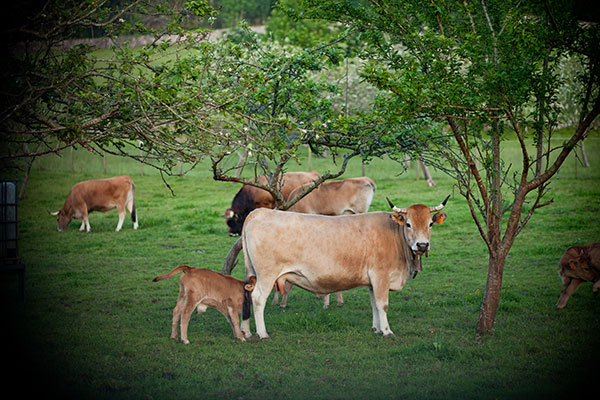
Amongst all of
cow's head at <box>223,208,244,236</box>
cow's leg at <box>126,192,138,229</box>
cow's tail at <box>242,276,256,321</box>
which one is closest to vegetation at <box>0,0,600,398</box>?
cow's tail at <box>242,276,256,321</box>

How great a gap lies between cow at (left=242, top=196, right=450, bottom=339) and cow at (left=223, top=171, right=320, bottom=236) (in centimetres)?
938

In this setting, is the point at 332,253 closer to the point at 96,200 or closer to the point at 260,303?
the point at 260,303

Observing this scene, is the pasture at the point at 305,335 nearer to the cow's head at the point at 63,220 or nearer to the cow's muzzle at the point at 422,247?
the cow's muzzle at the point at 422,247

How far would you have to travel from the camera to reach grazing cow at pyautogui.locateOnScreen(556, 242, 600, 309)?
10.5m

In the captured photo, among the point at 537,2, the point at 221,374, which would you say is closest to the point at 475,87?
the point at 537,2

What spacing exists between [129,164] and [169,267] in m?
24.9

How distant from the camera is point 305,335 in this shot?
943cm

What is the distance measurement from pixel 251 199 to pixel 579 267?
38.9 feet

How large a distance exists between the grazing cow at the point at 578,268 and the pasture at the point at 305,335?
1.03 ft

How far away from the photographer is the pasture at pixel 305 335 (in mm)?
7371

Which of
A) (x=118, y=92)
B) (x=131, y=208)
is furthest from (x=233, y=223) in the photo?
(x=118, y=92)

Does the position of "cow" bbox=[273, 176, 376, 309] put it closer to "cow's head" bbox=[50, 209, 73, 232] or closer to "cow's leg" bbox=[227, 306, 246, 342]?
"cow's leg" bbox=[227, 306, 246, 342]

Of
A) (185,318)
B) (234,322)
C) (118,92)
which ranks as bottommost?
(234,322)

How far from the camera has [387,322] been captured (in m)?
9.59
